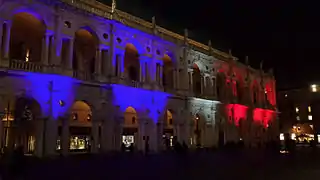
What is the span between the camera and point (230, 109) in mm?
42094

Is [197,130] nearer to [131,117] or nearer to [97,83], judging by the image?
[131,117]

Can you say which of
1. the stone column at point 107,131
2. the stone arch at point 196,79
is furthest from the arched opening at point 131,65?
the stone arch at point 196,79

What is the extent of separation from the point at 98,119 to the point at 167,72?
12501mm

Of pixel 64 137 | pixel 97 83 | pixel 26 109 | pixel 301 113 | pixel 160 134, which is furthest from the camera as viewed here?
pixel 301 113

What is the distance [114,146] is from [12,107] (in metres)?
8.53

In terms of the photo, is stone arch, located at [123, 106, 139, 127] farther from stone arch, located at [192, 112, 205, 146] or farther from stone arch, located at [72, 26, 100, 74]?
stone arch, located at [192, 112, 205, 146]

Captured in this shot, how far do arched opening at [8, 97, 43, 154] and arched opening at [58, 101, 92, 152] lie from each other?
3422mm

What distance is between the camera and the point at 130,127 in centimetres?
3125

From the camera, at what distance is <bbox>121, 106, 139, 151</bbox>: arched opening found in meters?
30.4

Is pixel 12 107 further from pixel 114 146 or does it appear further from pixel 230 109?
pixel 230 109

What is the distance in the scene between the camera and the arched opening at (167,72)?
3422 cm

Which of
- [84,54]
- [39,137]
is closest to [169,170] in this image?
[39,137]

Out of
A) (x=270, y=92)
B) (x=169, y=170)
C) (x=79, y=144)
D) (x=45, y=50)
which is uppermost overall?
(x=270, y=92)

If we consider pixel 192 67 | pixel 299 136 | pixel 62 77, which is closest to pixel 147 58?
pixel 192 67
